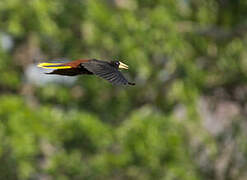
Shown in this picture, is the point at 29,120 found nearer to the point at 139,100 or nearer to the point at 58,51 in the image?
the point at 58,51

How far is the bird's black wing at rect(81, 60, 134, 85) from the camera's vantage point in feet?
8.22

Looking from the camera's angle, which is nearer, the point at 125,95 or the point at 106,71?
the point at 106,71

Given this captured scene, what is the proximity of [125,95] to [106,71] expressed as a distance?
20.0ft

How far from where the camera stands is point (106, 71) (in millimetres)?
2621

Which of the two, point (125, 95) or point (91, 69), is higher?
point (91, 69)

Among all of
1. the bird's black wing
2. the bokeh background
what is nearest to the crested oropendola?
the bird's black wing

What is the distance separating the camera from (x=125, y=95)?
8.73 m

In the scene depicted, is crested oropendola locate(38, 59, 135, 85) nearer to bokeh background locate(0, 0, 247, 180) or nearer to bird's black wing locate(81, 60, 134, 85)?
bird's black wing locate(81, 60, 134, 85)

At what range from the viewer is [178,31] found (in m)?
8.93

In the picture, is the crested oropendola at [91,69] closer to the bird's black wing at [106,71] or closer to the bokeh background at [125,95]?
the bird's black wing at [106,71]

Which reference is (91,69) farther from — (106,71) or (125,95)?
(125,95)

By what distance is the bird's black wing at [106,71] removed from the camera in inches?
98.7

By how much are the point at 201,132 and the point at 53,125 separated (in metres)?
2.40

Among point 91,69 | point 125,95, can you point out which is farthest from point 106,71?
point 125,95
